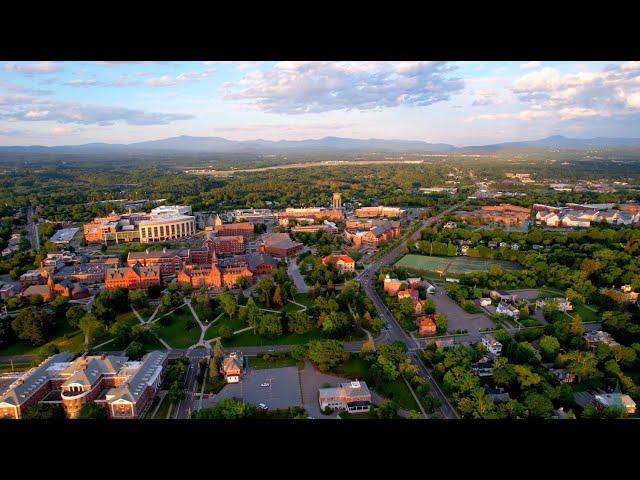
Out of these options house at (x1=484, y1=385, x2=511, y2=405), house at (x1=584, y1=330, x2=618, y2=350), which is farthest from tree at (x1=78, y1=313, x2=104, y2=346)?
house at (x1=584, y1=330, x2=618, y2=350)

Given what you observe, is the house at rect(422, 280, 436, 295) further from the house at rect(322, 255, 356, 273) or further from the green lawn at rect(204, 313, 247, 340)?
the green lawn at rect(204, 313, 247, 340)

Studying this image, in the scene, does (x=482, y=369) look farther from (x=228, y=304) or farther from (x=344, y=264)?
(x=344, y=264)

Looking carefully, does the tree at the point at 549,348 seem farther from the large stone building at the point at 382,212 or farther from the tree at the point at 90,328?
the large stone building at the point at 382,212

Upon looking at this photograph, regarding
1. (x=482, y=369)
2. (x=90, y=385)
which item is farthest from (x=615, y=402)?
(x=90, y=385)

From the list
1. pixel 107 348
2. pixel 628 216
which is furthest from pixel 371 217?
pixel 107 348

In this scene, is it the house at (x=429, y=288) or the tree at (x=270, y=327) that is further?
the house at (x=429, y=288)

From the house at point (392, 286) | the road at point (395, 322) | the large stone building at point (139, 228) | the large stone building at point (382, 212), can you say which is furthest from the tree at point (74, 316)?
the large stone building at point (382, 212)
